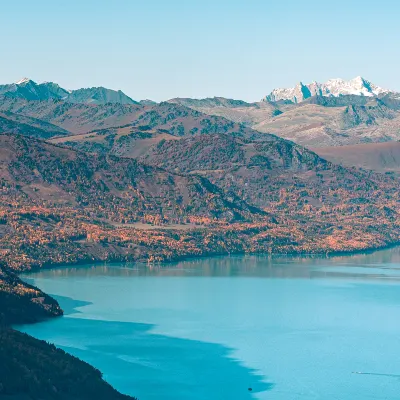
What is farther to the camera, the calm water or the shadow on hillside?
the calm water

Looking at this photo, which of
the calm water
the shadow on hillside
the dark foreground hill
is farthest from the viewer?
the calm water

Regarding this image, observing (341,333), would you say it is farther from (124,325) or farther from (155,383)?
(155,383)

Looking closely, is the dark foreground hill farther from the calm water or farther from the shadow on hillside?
the calm water

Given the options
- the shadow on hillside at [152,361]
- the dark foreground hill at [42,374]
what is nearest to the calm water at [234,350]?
the shadow on hillside at [152,361]

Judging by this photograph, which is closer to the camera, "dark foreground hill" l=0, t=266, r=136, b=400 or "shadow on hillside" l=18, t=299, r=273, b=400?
"dark foreground hill" l=0, t=266, r=136, b=400

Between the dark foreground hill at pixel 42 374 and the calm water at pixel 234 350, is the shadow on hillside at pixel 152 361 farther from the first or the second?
the dark foreground hill at pixel 42 374

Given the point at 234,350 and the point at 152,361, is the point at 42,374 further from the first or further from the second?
the point at 234,350

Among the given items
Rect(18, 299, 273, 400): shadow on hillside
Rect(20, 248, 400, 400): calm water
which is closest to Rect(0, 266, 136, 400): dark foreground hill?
Rect(18, 299, 273, 400): shadow on hillside

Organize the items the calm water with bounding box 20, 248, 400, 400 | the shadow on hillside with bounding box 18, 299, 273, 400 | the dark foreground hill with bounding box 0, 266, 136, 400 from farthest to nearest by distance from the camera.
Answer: the calm water with bounding box 20, 248, 400, 400
the shadow on hillside with bounding box 18, 299, 273, 400
the dark foreground hill with bounding box 0, 266, 136, 400

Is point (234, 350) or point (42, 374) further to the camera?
point (234, 350)

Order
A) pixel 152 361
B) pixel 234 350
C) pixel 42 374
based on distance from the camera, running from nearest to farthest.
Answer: pixel 42 374 < pixel 152 361 < pixel 234 350

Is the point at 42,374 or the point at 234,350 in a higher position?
the point at 42,374

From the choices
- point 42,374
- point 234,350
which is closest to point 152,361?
point 234,350
